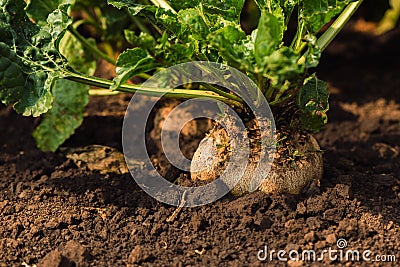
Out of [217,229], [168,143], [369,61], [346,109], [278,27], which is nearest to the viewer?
[278,27]

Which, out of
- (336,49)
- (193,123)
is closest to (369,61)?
(336,49)

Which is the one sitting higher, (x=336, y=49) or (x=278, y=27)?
(x=278, y=27)

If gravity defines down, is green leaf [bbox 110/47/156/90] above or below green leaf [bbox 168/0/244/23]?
below

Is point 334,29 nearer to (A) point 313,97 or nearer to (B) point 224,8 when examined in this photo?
(A) point 313,97

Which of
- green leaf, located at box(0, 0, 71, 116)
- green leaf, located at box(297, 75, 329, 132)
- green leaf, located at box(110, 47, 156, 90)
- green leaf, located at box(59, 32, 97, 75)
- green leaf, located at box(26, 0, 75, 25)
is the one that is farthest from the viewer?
green leaf, located at box(59, 32, 97, 75)

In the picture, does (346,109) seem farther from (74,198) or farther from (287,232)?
(74,198)

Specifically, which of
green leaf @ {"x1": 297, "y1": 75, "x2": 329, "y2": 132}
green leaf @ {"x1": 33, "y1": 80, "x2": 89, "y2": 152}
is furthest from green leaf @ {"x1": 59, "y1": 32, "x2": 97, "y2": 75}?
green leaf @ {"x1": 297, "y1": 75, "x2": 329, "y2": 132}

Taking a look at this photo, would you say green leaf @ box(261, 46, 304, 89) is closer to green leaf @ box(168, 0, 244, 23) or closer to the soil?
green leaf @ box(168, 0, 244, 23)

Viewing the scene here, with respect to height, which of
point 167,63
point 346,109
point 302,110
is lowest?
point 346,109
